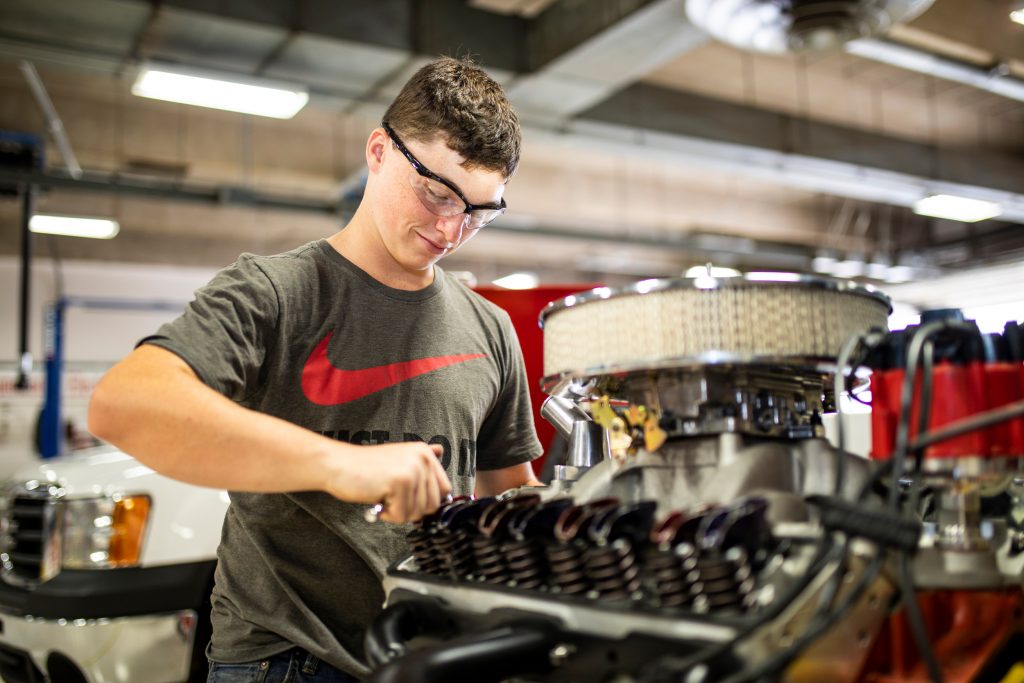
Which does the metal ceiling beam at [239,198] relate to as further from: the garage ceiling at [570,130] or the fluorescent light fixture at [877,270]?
the fluorescent light fixture at [877,270]

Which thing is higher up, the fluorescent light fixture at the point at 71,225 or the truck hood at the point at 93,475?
the fluorescent light fixture at the point at 71,225

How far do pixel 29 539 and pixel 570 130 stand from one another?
385cm

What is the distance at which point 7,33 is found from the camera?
390 centimetres

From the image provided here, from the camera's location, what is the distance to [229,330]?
0.97 m

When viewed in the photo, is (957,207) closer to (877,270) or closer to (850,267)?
(850,267)

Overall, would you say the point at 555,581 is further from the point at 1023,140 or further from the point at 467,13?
the point at 1023,140

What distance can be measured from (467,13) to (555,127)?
1.07 meters

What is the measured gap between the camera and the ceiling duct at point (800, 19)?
2.50 m

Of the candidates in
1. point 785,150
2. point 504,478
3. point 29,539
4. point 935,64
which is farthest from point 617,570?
point 785,150

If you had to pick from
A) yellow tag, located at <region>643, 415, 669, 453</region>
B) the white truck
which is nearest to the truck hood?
the white truck

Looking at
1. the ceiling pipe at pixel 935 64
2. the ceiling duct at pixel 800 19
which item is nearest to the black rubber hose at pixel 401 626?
the ceiling duct at pixel 800 19

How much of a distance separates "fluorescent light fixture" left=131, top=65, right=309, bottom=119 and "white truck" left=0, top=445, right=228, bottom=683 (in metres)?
2.12

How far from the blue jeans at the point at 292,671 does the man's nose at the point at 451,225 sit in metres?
0.58

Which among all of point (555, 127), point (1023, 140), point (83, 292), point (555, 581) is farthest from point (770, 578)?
point (83, 292)
